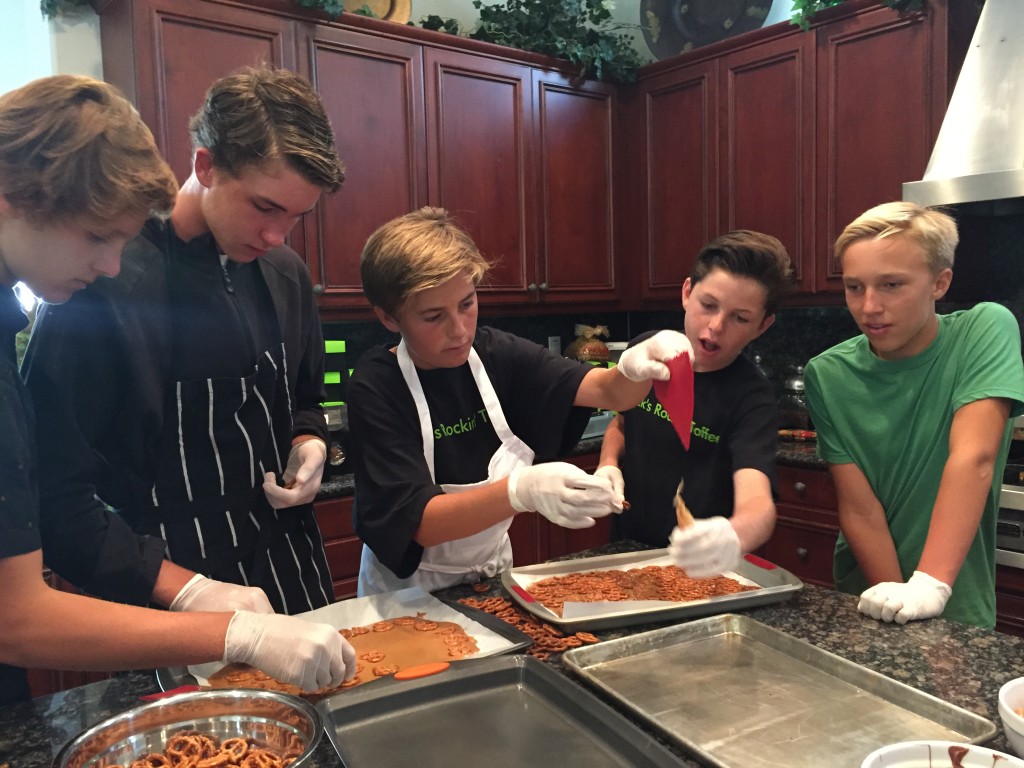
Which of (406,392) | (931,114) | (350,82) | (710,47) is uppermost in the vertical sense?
(710,47)

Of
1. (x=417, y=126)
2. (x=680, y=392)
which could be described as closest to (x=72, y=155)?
(x=680, y=392)

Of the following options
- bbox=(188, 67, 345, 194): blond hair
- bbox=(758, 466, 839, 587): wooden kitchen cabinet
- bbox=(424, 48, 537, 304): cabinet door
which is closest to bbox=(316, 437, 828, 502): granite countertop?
bbox=(758, 466, 839, 587): wooden kitchen cabinet

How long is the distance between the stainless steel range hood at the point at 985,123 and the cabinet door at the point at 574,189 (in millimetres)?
1482

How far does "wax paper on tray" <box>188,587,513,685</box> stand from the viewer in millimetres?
1307

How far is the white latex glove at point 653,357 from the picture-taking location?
4.83 feet

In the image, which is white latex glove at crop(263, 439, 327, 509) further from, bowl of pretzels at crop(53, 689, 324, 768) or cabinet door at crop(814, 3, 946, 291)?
cabinet door at crop(814, 3, 946, 291)

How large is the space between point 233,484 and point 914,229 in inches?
57.9

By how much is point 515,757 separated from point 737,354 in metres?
1.10

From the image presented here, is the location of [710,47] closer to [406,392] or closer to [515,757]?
[406,392]

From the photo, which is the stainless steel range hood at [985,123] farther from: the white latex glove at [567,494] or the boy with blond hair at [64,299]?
the boy with blond hair at [64,299]

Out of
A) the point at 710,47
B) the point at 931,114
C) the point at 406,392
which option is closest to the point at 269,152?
the point at 406,392

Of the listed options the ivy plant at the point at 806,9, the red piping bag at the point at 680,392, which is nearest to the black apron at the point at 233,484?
the red piping bag at the point at 680,392

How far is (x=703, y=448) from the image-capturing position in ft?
5.77

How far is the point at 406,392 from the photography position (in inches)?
60.1
